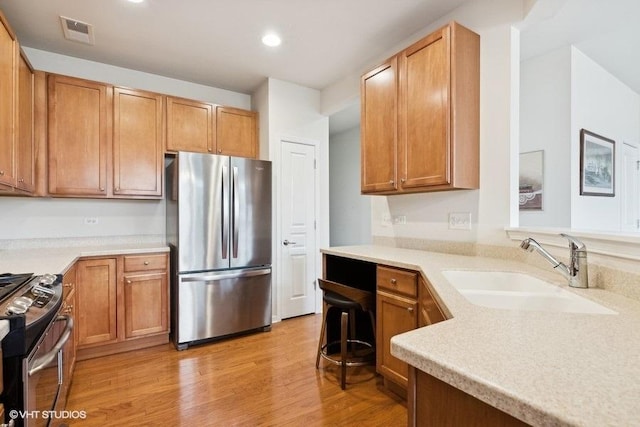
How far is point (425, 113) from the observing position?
2.19 metres

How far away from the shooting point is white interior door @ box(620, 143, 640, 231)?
11.7 feet

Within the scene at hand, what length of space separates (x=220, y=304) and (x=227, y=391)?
966mm

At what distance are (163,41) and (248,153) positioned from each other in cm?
132

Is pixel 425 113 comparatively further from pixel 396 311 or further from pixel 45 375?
pixel 45 375

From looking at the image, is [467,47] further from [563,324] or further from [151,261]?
[151,261]

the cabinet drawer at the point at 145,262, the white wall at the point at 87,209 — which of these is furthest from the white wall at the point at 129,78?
the cabinet drawer at the point at 145,262

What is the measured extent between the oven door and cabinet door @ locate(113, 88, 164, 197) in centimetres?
173

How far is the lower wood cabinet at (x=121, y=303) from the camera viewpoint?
2.60 m

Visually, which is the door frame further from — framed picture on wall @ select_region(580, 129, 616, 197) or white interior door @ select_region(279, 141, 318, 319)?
framed picture on wall @ select_region(580, 129, 616, 197)

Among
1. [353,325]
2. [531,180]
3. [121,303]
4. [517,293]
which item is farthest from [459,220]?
[121,303]

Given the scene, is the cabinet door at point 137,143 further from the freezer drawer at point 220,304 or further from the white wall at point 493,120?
the white wall at point 493,120

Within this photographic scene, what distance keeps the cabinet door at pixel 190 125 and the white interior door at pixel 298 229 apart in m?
0.82

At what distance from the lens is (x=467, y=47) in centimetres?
211

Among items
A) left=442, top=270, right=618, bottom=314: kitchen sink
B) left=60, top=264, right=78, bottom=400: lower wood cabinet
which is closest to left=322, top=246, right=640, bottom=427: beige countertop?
left=442, top=270, right=618, bottom=314: kitchen sink
